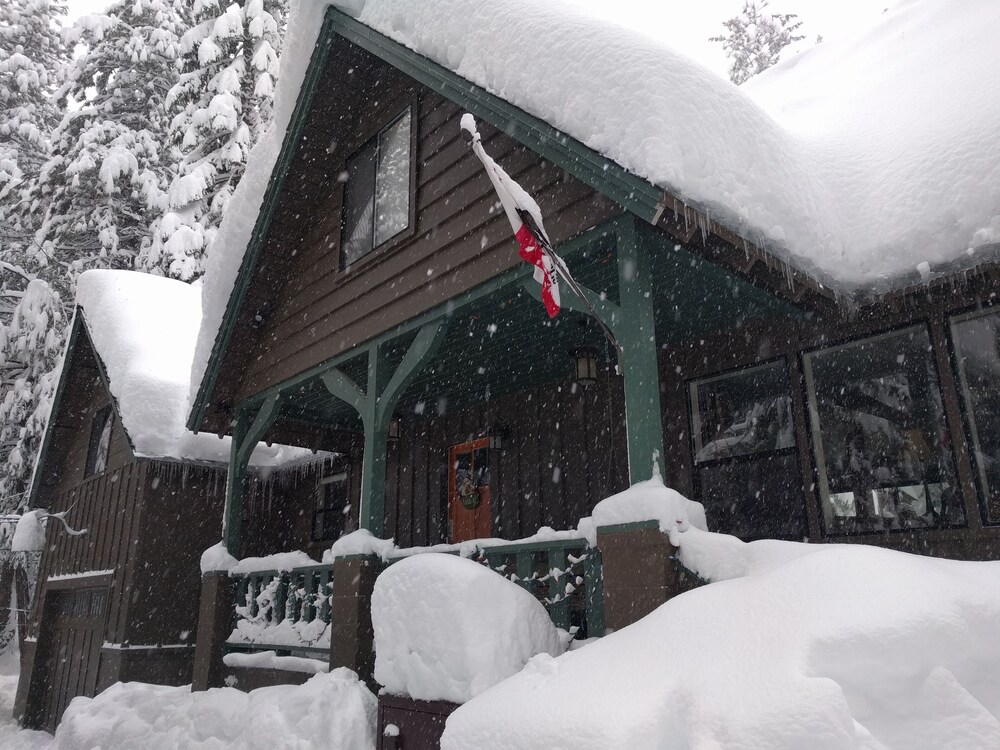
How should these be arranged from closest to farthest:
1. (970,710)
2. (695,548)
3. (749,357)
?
(970,710) < (695,548) < (749,357)

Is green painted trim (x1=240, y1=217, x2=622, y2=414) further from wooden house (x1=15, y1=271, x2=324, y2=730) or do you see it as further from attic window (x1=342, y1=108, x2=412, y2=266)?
wooden house (x1=15, y1=271, x2=324, y2=730)

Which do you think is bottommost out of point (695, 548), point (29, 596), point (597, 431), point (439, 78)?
point (29, 596)

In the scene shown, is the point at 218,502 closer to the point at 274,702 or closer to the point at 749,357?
the point at 274,702

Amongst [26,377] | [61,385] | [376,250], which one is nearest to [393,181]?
[376,250]

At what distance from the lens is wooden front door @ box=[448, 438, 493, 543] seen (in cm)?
959

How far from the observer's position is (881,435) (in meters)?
6.79

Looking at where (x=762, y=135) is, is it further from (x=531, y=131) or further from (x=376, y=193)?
(x=376, y=193)

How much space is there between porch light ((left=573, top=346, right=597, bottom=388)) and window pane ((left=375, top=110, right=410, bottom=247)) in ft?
7.30

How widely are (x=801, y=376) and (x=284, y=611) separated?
5.90 meters

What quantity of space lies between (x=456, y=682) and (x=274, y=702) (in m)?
2.56

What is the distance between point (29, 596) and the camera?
67.7 ft

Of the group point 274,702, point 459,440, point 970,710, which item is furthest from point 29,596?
point 970,710

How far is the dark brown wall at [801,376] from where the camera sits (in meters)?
5.74

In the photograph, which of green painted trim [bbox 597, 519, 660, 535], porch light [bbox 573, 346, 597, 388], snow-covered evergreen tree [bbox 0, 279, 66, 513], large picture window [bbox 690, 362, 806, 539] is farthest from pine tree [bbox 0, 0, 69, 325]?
green painted trim [bbox 597, 519, 660, 535]
